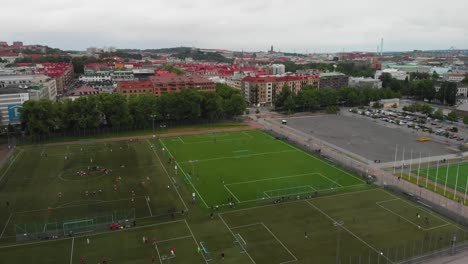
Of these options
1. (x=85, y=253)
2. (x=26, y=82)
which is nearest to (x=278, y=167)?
(x=85, y=253)

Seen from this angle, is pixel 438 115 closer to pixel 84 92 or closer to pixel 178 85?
pixel 178 85

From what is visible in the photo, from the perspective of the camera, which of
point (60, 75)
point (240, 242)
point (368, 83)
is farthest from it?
point (368, 83)

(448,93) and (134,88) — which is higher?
(134,88)

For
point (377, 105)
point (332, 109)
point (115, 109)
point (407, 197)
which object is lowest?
Result: point (407, 197)

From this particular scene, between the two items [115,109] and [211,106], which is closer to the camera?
[115,109]

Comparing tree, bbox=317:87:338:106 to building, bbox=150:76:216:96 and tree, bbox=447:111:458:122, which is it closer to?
tree, bbox=447:111:458:122

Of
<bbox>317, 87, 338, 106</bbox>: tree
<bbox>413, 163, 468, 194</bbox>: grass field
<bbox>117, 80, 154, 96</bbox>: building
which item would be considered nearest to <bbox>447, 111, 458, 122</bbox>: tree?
<bbox>317, 87, 338, 106</bbox>: tree

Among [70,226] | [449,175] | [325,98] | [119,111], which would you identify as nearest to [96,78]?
[119,111]

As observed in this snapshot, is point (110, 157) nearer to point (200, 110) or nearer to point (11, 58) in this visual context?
point (200, 110)
